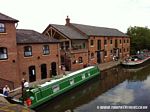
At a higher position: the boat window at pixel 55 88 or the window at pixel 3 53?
the window at pixel 3 53

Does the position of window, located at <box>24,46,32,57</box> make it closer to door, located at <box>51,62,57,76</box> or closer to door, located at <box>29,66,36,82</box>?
door, located at <box>29,66,36,82</box>

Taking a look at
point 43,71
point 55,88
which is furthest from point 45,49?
point 55,88

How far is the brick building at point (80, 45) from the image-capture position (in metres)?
33.7

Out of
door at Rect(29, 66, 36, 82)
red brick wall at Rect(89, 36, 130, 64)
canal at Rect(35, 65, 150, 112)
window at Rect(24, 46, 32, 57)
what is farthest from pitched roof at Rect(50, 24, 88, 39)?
door at Rect(29, 66, 36, 82)

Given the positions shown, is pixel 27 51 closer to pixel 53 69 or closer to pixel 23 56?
pixel 23 56

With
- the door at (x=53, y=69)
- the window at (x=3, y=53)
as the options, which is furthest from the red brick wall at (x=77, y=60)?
the window at (x=3, y=53)

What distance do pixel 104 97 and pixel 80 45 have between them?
17.2 m

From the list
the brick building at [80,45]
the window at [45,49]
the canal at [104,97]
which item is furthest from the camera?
the brick building at [80,45]

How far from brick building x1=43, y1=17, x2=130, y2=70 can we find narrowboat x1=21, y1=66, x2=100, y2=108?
7.63m

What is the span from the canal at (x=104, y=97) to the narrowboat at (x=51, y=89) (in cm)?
53

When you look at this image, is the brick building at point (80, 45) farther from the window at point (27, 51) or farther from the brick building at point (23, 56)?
the window at point (27, 51)

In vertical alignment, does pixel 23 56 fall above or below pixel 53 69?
above

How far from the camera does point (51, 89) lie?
19.4 m

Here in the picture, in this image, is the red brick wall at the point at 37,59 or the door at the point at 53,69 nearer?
the red brick wall at the point at 37,59
